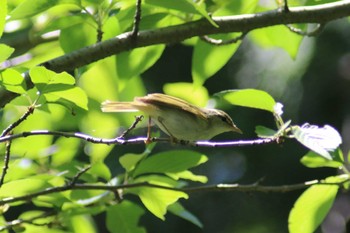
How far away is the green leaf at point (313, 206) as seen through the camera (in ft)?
8.10

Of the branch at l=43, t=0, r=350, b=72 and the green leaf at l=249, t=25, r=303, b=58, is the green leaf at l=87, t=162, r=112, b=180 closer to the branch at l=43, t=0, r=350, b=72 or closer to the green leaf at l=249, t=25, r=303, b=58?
the branch at l=43, t=0, r=350, b=72

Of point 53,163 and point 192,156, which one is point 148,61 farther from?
point 53,163

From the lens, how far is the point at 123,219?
2668 mm

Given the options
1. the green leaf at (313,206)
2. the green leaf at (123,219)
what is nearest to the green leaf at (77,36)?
the green leaf at (123,219)

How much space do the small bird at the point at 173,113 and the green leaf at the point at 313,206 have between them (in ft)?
1.44

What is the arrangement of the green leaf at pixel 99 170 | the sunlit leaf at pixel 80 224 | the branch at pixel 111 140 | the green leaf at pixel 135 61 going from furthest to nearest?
the sunlit leaf at pixel 80 224, the green leaf at pixel 99 170, the green leaf at pixel 135 61, the branch at pixel 111 140

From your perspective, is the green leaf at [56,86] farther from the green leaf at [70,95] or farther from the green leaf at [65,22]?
the green leaf at [65,22]

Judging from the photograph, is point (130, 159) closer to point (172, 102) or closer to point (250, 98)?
point (172, 102)

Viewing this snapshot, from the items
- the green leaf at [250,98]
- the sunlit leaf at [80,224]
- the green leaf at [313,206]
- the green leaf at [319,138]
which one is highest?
the green leaf at [250,98]

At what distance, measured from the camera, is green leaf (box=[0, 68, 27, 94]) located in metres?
1.91

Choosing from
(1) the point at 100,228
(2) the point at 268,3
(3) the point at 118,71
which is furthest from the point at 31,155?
(1) the point at 100,228

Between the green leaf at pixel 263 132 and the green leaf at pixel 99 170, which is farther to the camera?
the green leaf at pixel 99 170

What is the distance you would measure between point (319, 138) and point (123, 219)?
0.90m

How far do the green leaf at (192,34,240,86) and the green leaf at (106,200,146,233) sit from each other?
0.53 metres
